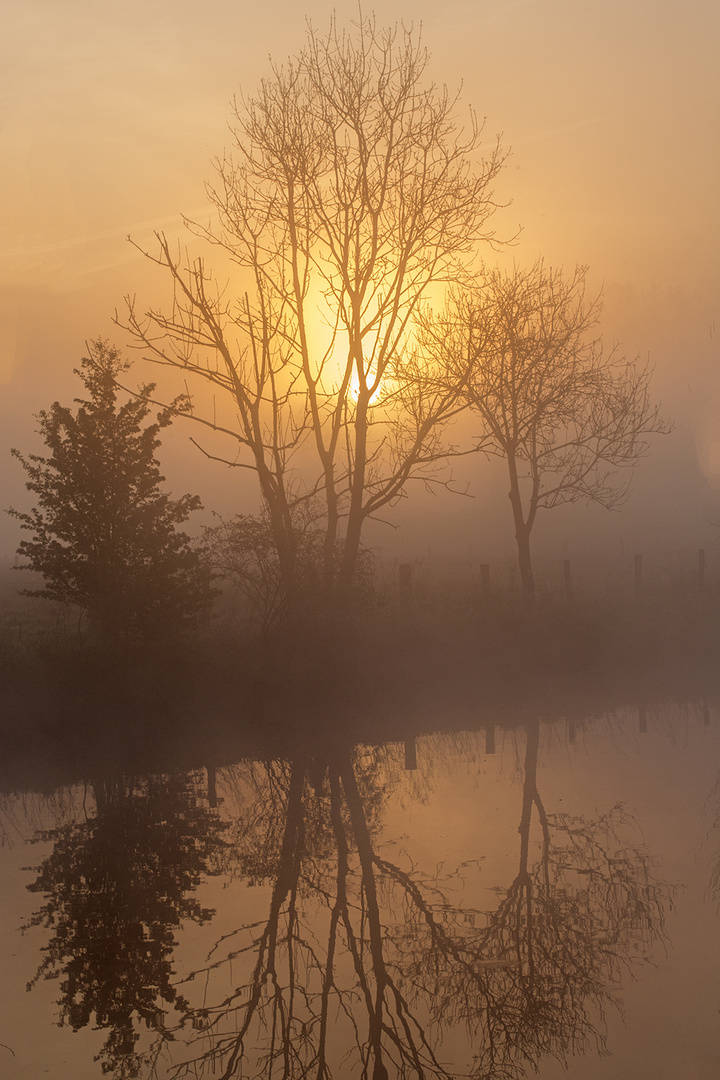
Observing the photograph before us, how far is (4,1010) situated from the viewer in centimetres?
622

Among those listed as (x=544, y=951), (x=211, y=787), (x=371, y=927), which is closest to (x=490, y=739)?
(x=211, y=787)

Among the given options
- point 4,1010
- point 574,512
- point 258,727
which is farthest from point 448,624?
point 574,512

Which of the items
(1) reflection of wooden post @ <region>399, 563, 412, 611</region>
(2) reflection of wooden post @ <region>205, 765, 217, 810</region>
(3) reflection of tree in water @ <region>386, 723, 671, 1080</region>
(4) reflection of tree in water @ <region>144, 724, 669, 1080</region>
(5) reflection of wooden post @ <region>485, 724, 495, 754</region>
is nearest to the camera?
(4) reflection of tree in water @ <region>144, 724, 669, 1080</region>

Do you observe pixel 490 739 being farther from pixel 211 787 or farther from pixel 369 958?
pixel 369 958

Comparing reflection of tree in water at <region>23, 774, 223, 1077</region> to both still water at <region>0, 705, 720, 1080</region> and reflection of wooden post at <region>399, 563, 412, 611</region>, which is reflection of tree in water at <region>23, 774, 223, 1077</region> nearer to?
still water at <region>0, 705, 720, 1080</region>

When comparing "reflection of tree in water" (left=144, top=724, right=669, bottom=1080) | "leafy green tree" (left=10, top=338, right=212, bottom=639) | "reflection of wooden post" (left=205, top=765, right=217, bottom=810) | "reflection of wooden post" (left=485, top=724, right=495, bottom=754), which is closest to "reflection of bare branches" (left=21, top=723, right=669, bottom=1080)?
"reflection of tree in water" (left=144, top=724, right=669, bottom=1080)

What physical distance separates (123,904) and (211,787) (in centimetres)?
441

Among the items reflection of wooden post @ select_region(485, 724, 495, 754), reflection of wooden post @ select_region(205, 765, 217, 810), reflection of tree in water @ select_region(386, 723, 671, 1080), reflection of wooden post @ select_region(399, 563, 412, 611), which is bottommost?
reflection of tree in water @ select_region(386, 723, 671, 1080)

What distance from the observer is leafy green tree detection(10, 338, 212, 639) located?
18156 mm

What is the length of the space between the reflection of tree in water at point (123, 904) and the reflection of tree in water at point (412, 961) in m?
0.43

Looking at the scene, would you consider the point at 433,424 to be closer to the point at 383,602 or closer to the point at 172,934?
the point at 383,602

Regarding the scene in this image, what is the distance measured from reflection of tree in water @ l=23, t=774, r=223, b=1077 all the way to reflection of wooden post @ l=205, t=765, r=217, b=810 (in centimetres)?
20

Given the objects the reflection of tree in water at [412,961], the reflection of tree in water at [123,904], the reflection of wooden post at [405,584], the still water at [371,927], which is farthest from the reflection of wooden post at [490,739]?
the reflection of wooden post at [405,584]

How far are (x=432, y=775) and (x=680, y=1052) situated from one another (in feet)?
24.6
